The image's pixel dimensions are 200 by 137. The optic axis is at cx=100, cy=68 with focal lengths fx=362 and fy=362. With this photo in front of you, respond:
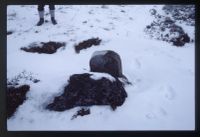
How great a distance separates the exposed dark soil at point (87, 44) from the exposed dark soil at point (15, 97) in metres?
0.71

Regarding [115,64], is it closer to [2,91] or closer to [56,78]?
[56,78]

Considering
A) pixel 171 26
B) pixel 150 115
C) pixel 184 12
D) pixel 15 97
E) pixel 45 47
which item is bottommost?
pixel 150 115

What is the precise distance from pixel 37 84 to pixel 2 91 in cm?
40

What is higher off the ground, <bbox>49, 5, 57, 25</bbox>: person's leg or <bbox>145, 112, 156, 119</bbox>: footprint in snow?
<bbox>49, 5, 57, 25</bbox>: person's leg

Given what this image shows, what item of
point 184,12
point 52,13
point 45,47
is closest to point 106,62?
point 45,47

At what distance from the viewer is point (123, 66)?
13.4 feet

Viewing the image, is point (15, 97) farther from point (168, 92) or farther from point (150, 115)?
point (168, 92)

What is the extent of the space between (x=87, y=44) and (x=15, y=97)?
987mm

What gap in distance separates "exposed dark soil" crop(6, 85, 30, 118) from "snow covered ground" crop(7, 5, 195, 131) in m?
0.06

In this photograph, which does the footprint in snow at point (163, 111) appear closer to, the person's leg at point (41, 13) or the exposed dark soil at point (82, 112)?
the exposed dark soil at point (82, 112)

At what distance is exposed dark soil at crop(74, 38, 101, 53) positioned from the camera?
13.3 feet

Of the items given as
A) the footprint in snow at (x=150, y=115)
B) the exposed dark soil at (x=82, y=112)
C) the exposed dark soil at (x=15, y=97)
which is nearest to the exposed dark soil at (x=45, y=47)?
the exposed dark soil at (x=15, y=97)

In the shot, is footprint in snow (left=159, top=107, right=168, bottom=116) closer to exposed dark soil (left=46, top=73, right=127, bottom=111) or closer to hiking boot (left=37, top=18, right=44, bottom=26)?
exposed dark soil (left=46, top=73, right=127, bottom=111)

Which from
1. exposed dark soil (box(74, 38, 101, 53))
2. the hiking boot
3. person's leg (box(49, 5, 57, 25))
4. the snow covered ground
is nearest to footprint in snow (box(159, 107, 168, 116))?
the snow covered ground
